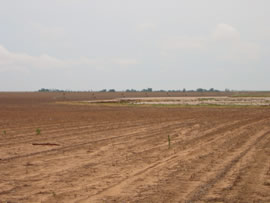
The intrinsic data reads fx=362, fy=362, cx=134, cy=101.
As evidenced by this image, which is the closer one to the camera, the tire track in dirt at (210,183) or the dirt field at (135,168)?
the tire track in dirt at (210,183)

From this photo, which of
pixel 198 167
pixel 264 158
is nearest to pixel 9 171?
pixel 198 167

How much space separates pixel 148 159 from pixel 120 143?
315 centimetres

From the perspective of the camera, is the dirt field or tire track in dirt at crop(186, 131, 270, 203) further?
the dirt field

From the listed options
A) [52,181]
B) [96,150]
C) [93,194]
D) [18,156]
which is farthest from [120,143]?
[93,194]

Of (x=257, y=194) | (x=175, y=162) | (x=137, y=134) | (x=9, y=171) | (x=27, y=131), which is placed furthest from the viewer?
(x=27, y=131)

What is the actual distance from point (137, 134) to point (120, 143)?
2779 millimetres

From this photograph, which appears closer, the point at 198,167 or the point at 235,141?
the point at 198,167

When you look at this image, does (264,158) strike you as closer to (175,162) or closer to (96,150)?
(175,162)

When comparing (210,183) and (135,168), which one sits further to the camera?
(135,168)

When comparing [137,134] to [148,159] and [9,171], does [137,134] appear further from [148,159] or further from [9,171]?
[9,171]

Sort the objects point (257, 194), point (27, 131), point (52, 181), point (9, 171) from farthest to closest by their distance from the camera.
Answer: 1. point (27, 131)
2. point (9, 171)
3. point (52, 181)
4. point (257, 194)

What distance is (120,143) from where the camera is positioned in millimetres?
13234

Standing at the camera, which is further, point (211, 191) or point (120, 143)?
point (120, 143)

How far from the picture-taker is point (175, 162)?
9.63 m
